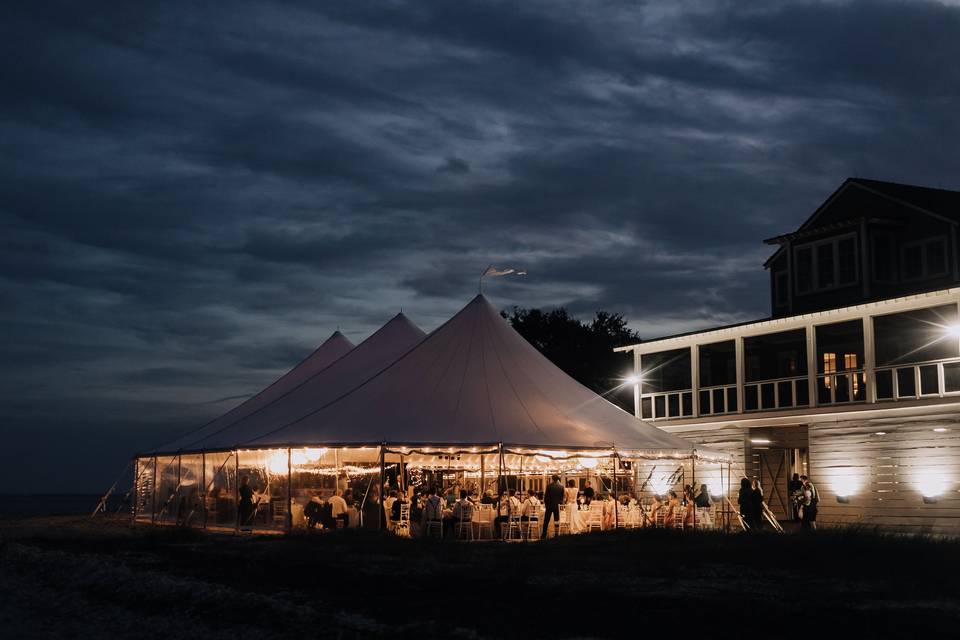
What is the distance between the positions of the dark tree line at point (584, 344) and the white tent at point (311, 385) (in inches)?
872

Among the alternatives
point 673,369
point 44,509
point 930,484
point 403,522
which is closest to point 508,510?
point 403,522

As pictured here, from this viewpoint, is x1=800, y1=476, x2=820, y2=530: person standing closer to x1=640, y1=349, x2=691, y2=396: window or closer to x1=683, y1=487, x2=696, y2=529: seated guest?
x1=683, y1=487, x2=696, y2=529: seated guest

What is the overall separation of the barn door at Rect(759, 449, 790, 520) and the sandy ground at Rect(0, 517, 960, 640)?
9731 mm

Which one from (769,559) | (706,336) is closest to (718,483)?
(706,336)

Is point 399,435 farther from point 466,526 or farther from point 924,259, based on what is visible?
point 924,259

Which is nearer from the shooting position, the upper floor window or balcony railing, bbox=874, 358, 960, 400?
balcony railing, bbox=874, 358, 960, 400

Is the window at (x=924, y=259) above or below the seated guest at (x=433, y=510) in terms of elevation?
above

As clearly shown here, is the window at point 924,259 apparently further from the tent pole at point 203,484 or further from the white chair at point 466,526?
the tent pole at point 203,484

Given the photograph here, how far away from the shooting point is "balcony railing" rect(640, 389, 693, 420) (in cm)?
2695

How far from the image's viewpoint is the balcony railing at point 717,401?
25766 mm

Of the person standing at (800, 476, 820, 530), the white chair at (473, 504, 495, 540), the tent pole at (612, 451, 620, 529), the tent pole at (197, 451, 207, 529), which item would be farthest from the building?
the tent pole at (197, 451, 207, 529)

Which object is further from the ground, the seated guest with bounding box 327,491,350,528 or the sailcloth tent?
the sailcloth tent

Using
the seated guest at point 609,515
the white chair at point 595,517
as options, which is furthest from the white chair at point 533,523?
the seated guest at point 609,515

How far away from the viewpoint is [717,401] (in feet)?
91.4
